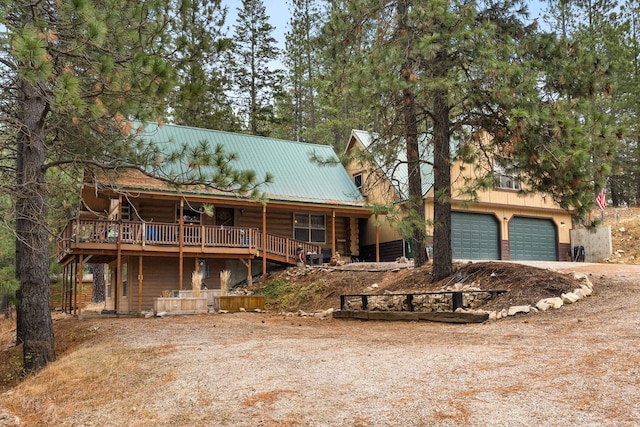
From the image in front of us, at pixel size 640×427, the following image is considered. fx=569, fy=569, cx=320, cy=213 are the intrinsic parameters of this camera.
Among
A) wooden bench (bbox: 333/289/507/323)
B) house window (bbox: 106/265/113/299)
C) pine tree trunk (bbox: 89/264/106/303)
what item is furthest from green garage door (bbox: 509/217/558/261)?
pine tree trunk (bbox: 89/264/106/303)

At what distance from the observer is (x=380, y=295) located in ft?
41.1

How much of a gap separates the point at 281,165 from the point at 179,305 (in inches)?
363

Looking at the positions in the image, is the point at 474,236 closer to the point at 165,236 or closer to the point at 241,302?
the point at 241,302

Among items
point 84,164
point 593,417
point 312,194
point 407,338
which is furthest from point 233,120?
point 593,417

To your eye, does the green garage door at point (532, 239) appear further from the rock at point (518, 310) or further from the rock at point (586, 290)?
the rock at point (518, 310)

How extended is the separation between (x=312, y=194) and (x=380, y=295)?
975cm

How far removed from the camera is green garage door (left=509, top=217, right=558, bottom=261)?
75.1ft

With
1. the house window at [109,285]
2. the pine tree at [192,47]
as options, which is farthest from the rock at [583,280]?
the house window at [109,285]

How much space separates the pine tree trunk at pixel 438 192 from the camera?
12.2m

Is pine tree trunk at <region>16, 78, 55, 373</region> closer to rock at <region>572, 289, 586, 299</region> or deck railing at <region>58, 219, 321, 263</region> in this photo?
deck railing at <region>58, 219, 321, 263</region>

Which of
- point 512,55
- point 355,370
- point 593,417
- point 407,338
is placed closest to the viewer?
point 593,417

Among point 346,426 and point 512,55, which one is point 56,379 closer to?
point 346,426

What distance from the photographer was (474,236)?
21.9 metres

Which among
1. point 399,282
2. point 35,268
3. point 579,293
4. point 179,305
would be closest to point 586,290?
point 579,293
